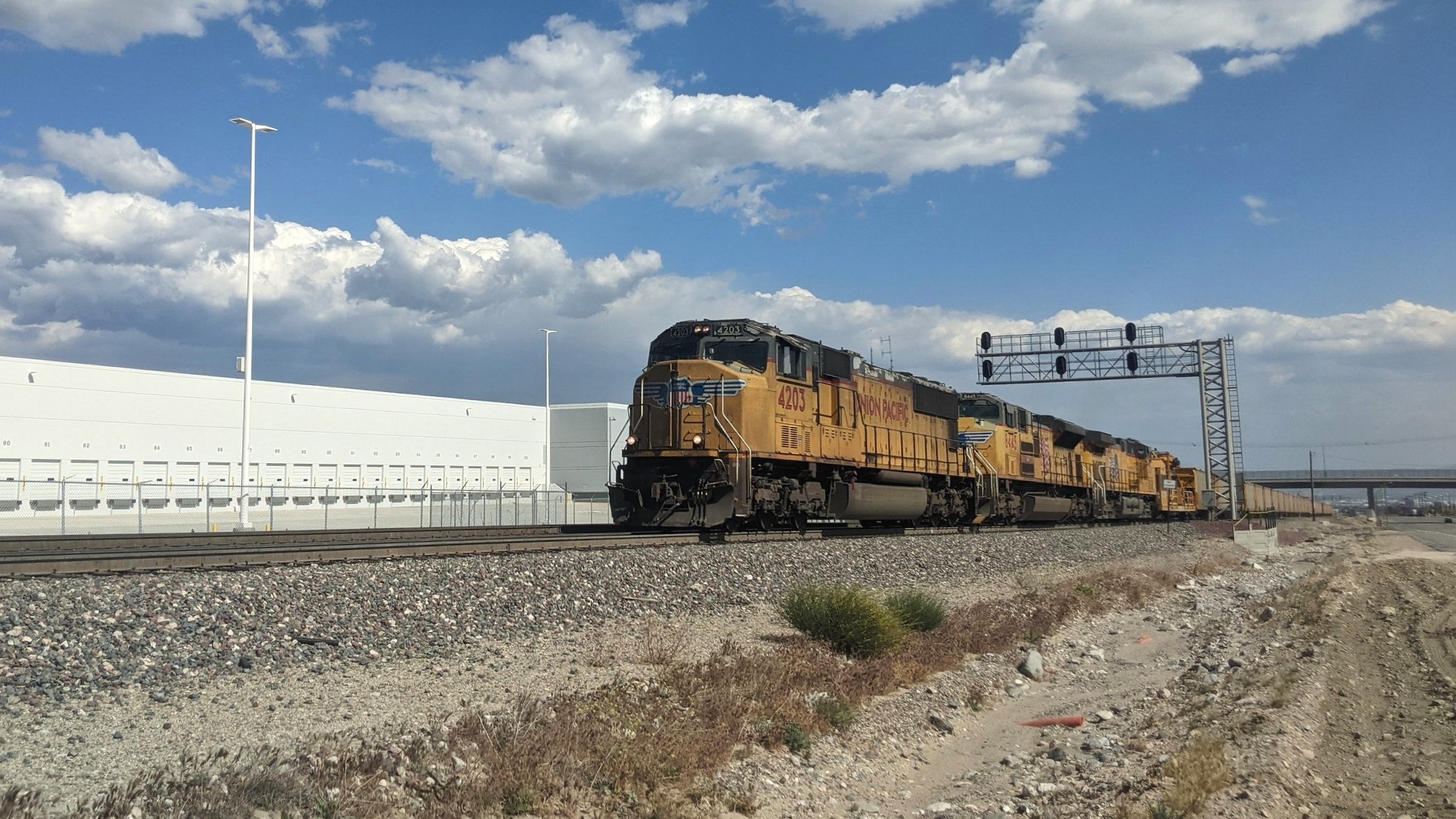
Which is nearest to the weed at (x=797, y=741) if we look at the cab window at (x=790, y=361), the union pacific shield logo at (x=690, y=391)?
the union pacific shield logo at (x=690, y=391)

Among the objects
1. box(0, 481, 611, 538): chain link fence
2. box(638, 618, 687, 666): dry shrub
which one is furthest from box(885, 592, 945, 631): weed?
box(0, 481, 611, 538): chain link fence

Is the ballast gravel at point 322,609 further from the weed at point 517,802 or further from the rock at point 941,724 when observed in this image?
the rock at point 941,724

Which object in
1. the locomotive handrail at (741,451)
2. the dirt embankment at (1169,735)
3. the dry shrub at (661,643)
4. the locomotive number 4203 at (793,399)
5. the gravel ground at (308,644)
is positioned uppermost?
the locomotive number 4203 at (793,399)

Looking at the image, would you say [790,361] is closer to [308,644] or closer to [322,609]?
[322,609]

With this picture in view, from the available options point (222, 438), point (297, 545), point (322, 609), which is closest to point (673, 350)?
point (297, 545)

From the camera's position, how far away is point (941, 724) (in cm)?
917

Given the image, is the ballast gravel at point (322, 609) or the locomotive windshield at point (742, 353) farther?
the locomotive windshield at point (742, 353)

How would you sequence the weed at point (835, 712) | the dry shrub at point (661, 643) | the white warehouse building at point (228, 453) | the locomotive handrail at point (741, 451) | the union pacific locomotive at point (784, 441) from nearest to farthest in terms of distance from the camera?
the weed at point (835, 712)
the dry shrub at point (661, 643)
the locomotive handrail at point (741, 451)
the union pacific locomotive at point (784, 441)
the white warehouse building at point (228, 453)

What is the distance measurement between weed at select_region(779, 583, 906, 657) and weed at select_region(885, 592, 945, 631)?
85cm

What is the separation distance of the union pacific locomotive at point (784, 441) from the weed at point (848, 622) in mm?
5503

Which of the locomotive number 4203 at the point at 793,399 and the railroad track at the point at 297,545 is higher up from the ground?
the locomotive number 4203 at the point at 793,399

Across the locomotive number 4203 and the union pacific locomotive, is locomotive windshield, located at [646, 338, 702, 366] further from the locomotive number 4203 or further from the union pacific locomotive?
the locomotive number 4203

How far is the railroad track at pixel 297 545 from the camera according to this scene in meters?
10.1

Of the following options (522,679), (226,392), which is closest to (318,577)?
(522,679)
